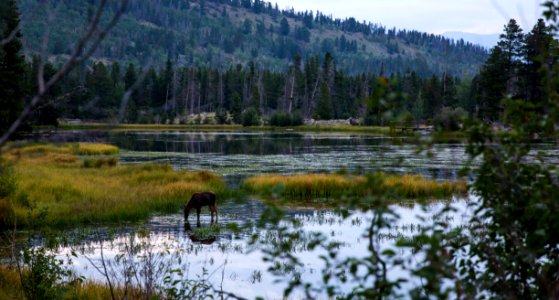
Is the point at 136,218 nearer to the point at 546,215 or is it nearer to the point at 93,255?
the point at 93,255

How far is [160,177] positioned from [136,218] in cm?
822

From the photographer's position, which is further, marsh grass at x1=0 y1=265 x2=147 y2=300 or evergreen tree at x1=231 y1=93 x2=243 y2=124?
evergreen tree at x1=231 y1=93 x2=243 y2=124

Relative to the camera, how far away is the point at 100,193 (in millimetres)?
22812

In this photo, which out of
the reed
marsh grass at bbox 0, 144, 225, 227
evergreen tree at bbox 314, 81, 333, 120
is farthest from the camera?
evergreen tree at bbox 314, 81, 333, 120

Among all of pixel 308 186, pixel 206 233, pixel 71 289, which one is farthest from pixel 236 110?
pixel 71 289

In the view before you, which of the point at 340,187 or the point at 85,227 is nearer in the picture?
the point at 85,227

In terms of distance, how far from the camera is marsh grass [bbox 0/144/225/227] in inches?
738

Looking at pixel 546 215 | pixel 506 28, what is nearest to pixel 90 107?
pixel 546 215

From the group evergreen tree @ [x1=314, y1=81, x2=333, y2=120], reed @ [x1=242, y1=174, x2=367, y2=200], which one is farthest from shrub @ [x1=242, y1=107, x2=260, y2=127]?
reed @ [x1=242, y1=174, x2=367, y2=200]

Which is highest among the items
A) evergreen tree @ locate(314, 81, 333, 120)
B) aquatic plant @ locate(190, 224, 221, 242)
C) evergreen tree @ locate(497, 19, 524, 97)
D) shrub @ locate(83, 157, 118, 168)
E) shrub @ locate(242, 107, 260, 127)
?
evergreen tree @ locate(497, 19, 524, 97)

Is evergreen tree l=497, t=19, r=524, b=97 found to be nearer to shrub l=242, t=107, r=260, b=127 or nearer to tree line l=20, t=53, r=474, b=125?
tree line l=20, t=53, r=474, b=125

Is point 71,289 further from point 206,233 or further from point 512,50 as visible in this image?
point 512,50

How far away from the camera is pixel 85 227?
1806 cm

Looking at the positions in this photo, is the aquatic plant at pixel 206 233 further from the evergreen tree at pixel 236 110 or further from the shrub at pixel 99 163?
the evergreen tree at pixel 236 110
